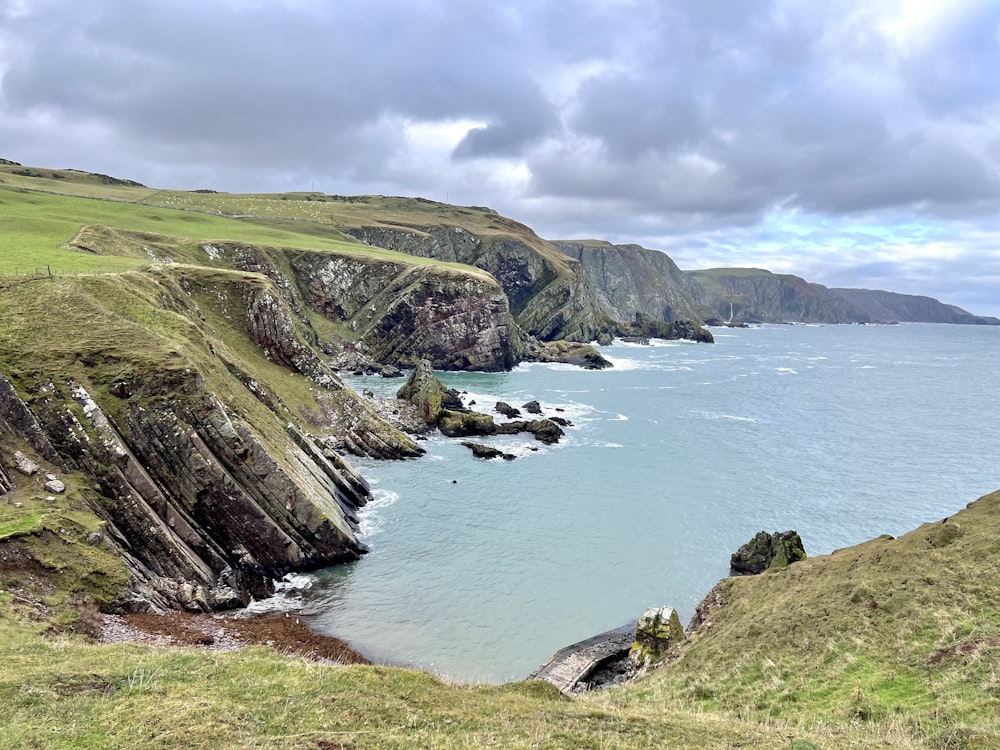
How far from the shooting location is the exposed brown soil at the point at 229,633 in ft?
65.8

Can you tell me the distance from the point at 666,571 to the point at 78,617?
96.9 ft

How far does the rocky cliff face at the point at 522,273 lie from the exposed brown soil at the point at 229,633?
5997 inches

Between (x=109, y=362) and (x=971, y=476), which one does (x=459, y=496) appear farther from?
(x=971, y=476)

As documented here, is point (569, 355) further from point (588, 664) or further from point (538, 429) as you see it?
point (588, 664)

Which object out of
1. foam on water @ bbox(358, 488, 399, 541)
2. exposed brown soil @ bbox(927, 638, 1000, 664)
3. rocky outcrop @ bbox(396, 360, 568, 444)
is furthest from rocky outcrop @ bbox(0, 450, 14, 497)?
rocky outcrop @ bbox(396, 360, 568, 444)

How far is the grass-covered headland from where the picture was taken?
39.4 feet

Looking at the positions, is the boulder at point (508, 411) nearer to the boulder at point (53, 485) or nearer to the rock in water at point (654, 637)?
the rock in water at point (654, 637)

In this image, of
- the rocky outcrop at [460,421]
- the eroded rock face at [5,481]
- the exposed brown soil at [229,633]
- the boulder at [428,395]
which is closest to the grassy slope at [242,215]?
the boulder at [428,395]

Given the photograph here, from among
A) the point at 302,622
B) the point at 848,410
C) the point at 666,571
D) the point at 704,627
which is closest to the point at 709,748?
the point at 704,627

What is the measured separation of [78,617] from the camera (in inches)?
765

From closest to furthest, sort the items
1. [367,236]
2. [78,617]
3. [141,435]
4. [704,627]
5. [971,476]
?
[78,617], [704,627], [141,435], [971,476], [367,236]

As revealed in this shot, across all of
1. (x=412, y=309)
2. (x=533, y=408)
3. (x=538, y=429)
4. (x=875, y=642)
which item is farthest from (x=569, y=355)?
(x=875, y=642)

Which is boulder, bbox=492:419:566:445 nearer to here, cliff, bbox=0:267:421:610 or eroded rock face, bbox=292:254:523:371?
cliff, bbox=0:267:421:610

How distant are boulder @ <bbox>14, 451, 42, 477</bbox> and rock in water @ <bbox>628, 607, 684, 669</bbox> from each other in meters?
27.3
